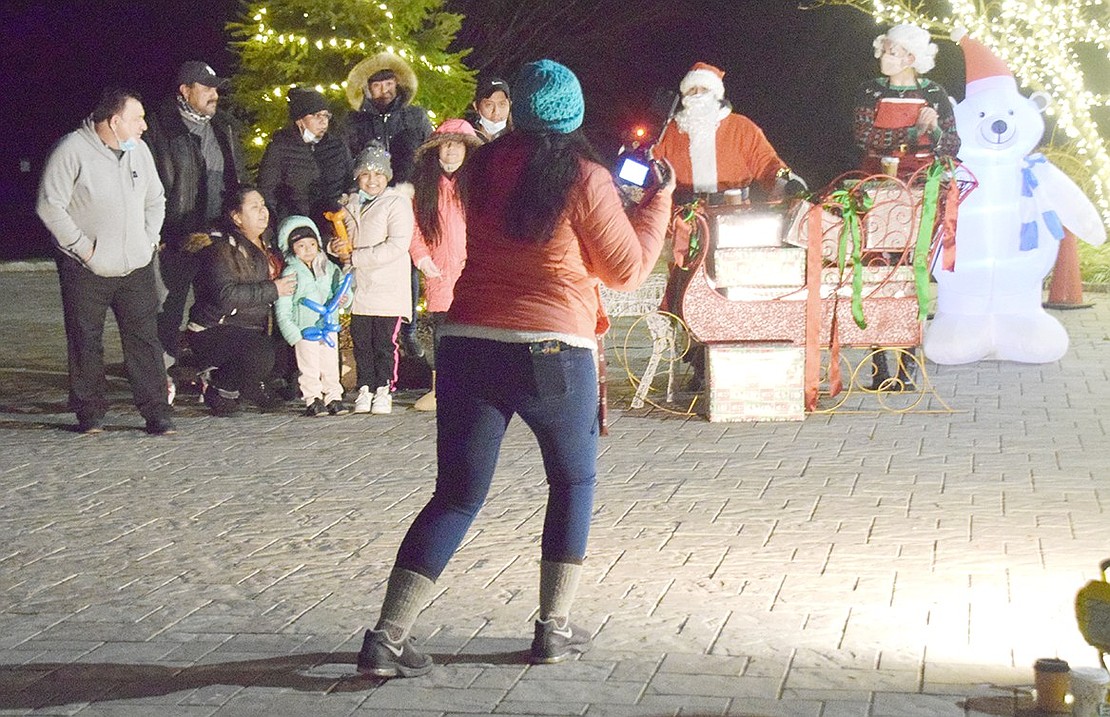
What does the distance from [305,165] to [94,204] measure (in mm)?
2007

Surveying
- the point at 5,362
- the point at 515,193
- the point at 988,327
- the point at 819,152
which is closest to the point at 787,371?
the point at 988,327

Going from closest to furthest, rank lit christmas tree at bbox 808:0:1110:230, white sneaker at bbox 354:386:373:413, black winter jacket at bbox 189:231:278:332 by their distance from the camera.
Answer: black winter jacket at bbox 189:231:278:332 → white sneaker at bbox 354:386:373:413 → lit christmas tree at bbox 808:0:1110:230

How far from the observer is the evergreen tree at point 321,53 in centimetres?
1373

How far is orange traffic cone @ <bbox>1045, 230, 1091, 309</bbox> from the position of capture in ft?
49.2

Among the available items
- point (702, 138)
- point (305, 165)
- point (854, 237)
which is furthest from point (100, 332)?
point (854, 237)

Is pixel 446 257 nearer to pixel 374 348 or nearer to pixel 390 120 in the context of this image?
pixel 374 348

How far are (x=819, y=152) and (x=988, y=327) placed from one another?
A: 20.7 metres

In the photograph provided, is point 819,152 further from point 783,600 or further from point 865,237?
point 783,600

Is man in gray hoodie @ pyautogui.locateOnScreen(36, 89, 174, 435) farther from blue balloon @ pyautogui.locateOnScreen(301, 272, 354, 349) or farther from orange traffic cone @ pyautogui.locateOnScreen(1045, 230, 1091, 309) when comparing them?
orange traffic cone @ pyautogui.locateOnScreen(1045, 230, 1091, 309)

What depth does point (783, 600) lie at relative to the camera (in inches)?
223

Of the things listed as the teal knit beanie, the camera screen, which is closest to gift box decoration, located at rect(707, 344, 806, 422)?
the camera screen

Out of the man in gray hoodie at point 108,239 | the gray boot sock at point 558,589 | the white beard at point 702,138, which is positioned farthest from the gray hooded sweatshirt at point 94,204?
the gray boot sock at point 558,589

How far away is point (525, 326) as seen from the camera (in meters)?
4.80

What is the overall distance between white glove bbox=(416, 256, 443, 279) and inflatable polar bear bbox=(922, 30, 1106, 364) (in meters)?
3.69
